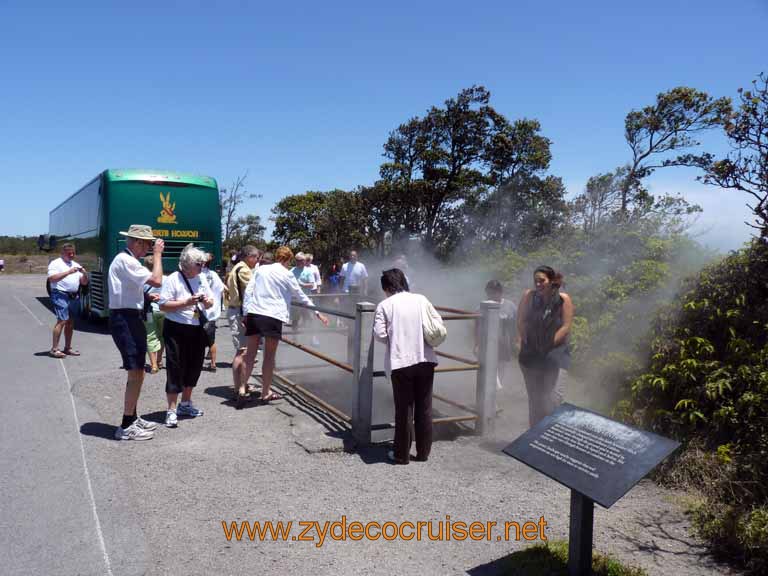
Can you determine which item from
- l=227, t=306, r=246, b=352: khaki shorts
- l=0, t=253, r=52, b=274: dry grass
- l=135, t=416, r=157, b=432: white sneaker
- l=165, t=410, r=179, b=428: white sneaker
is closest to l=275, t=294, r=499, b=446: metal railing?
l=165, t=410, r=179, b=428: white sneaker

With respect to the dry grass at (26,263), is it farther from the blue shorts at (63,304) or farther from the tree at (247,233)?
the blue shorts at (63,304)

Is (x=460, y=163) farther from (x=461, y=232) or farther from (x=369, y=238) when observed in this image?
(x=369, y=238)

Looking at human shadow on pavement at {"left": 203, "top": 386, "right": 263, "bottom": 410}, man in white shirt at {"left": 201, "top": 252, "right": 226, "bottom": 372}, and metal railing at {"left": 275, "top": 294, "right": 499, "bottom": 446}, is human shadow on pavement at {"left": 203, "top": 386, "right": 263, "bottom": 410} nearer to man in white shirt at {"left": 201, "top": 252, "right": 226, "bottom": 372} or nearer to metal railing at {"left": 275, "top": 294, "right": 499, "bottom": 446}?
man in white shirt at {"left": 201, "top": 252, "right": 226, "bottom": 372}

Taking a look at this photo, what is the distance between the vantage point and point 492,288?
6445 millimetres

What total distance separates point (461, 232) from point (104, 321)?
11027 millimetres

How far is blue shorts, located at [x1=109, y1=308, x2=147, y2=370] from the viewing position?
15.9ft

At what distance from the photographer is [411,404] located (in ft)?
15.3

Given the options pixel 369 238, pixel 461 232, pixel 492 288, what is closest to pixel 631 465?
pixel 492 288

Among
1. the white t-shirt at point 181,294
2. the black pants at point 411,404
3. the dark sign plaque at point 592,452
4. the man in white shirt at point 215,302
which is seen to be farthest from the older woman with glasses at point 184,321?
the dark sign plaque at point 592,452

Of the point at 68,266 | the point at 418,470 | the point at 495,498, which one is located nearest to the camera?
the point at 495,498

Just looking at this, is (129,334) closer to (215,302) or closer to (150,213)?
(215,302)

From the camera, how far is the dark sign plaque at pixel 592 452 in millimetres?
2705

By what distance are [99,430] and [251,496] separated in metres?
2.17

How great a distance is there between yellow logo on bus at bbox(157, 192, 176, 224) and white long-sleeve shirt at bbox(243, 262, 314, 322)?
6.82 metres
